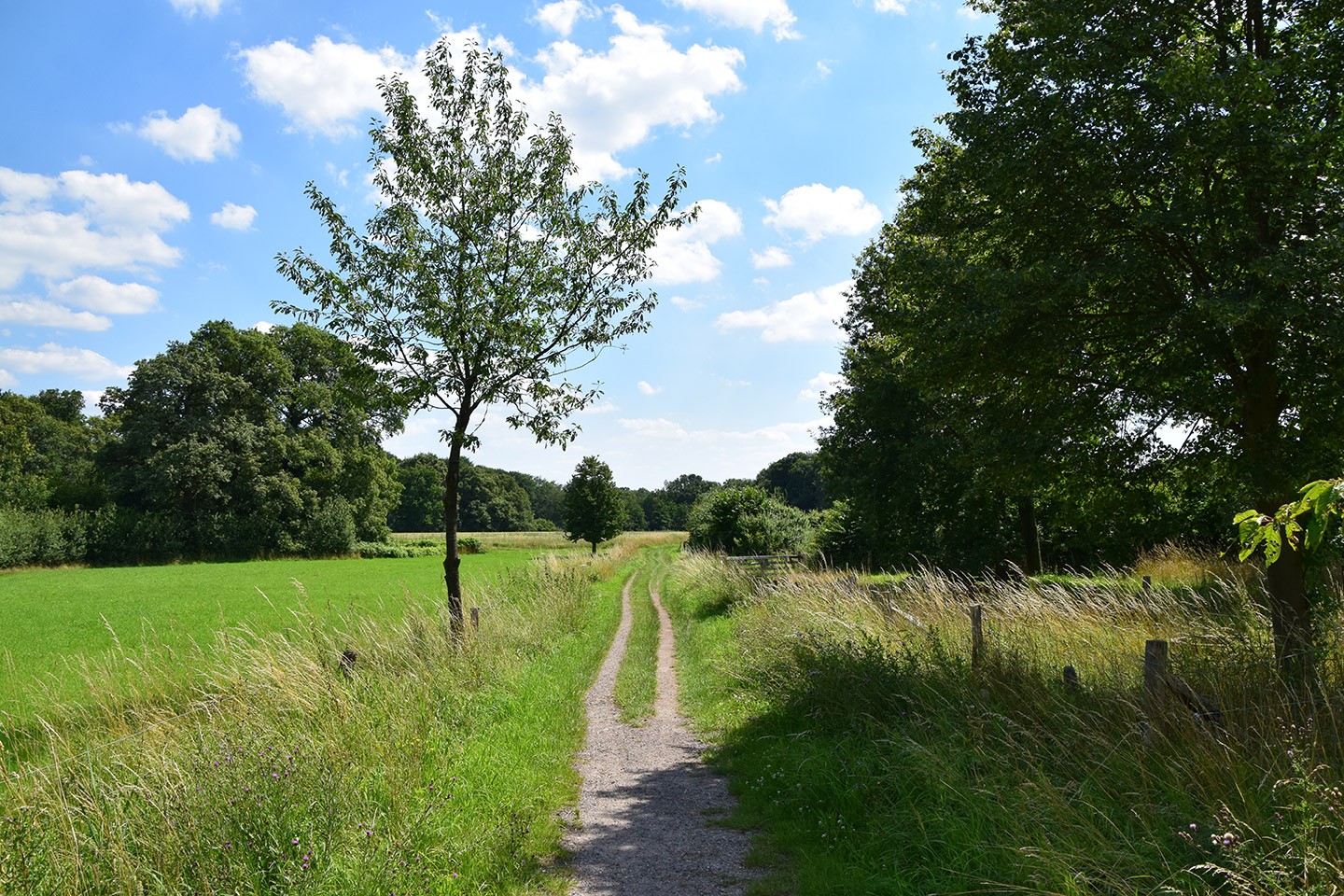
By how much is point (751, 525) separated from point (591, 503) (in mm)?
14970

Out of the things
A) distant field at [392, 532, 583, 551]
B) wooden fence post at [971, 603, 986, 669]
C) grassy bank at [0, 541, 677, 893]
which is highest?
wooden fence post at [971, 603, 986, 669]

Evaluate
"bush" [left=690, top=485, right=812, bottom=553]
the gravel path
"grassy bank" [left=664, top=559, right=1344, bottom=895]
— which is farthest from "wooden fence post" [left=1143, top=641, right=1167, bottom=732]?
"bush" [left=690, top=485, right=812, bottom=553]

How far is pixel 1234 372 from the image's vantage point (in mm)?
7742

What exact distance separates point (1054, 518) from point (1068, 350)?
2.86m

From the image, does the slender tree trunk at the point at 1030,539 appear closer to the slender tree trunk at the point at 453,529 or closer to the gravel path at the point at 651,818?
the gravel path at the point at 651,818

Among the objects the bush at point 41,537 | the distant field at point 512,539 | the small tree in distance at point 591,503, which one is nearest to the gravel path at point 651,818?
the small tree in distance at point 591,503

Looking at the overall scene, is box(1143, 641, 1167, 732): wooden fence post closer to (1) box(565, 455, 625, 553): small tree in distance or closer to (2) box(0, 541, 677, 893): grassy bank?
(2) box(0, 541, 677, 893): grassy bank

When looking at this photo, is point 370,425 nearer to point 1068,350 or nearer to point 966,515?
point 966,515

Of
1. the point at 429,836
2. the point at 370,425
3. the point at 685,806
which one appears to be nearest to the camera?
the point at 429,836

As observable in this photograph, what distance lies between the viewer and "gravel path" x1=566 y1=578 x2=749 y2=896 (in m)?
5.07

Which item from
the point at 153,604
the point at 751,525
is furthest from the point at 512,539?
the point at 153,604

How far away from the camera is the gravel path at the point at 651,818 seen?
507cm

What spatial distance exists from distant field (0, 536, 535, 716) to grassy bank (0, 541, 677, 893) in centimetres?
87

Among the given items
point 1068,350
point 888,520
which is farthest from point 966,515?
point 1068,350
